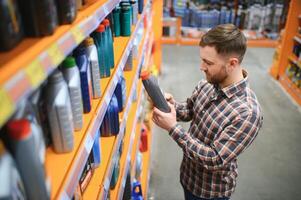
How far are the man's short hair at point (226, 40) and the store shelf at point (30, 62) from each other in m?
0.79

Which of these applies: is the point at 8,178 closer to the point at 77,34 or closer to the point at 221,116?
the point at 77,34

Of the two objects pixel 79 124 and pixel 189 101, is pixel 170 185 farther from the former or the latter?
pixel 79 124

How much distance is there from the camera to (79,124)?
104cm

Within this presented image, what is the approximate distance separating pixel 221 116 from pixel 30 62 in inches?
44.1

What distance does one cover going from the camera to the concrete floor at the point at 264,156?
286cm

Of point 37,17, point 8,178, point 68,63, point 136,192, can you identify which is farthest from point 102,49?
point 136,192

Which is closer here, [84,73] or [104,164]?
[84,73]

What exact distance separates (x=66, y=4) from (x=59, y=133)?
0.38 m

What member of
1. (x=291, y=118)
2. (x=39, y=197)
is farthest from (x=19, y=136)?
(x=291, y=118)

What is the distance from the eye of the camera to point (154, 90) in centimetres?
160

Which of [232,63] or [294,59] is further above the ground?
[232,63]

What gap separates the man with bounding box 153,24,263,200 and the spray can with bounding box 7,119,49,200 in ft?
3.15

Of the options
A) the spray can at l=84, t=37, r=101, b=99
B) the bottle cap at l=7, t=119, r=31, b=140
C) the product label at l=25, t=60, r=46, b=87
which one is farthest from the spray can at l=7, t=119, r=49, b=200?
the spray can at l=84, t=37, r=101, b=99

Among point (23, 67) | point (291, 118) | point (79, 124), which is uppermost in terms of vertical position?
point (23, 67)
